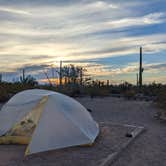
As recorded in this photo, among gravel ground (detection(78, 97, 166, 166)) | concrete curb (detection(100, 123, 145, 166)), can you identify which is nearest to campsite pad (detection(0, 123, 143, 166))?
concrete curb (detection(100, 123, 145, 166))

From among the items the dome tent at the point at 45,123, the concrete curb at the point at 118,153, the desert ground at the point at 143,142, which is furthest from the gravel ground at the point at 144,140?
the dome tent at the point at 45,123

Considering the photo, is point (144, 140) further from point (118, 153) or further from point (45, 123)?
point (45, 123)

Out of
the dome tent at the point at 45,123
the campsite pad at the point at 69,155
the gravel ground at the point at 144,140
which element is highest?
the dome tent at the point at 45,123

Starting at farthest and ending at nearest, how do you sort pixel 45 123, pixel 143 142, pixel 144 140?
pixel 144 140 → pixel 143 142 → pixel 45 123

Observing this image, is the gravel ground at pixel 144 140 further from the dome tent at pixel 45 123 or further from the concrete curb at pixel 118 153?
the dome tent at pixel 45 123

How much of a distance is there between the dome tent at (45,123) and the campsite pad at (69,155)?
0.81ft

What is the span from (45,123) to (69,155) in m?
1.32

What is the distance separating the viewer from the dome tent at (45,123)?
10.5 meters

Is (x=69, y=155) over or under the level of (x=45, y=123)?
under

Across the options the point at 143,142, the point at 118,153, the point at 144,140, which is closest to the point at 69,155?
the point at 118,153

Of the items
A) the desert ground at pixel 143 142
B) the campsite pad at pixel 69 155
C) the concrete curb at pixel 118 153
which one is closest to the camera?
the campsite pad at pixel 69 155

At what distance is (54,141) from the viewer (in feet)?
A: 34.7

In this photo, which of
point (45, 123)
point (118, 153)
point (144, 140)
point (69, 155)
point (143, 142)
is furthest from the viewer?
point (144, 140)

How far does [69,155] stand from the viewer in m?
9.91
